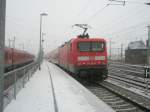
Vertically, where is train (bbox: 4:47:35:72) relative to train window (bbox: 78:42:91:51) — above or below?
below

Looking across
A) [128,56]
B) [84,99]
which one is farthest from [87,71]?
[128,56]

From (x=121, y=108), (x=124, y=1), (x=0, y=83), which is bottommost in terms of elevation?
(x=121, y=108)

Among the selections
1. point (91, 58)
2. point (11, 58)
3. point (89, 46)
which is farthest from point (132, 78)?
point (11, 58)

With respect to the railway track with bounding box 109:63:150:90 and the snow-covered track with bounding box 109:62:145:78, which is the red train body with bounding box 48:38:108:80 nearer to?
the railway track with bounding box 109:63:150:90

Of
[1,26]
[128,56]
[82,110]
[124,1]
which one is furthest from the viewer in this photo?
[128,56]

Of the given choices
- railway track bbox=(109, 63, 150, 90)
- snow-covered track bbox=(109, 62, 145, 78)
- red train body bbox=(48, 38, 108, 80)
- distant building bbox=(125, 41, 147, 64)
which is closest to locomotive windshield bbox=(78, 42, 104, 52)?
red train body bbox=(48, 38, 108, 80)

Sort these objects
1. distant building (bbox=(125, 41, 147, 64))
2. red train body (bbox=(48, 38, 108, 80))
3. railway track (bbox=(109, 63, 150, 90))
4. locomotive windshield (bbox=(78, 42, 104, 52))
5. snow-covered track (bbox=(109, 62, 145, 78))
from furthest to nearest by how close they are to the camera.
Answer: distant building (bbox=(125, 41, 147, 64)) < snow-covered track (bbox=(109, 62, 145, 78)) < locomotive windshield (bbox=(78, 42, 104, 52)) < red train body (bbox=(48, 38, 108, 80)) < railway track (bbox=(109, 63, 150, 90))

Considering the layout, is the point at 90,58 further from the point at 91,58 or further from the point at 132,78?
the point at 132,78

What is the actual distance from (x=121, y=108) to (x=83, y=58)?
728 centimetres

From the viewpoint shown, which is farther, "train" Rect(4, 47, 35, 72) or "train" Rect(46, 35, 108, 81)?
"train" Rect(4, 47, 35, 72)

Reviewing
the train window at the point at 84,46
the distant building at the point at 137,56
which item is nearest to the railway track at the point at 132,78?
the train window at the point at 84,46

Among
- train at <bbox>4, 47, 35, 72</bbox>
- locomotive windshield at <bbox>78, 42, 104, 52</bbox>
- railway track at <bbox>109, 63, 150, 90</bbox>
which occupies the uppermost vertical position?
locomotive windshield at <bbox>78, 42, 104, 52</bbox>

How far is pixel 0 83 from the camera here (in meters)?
3.72

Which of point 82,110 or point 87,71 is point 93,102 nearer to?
point 82,110
